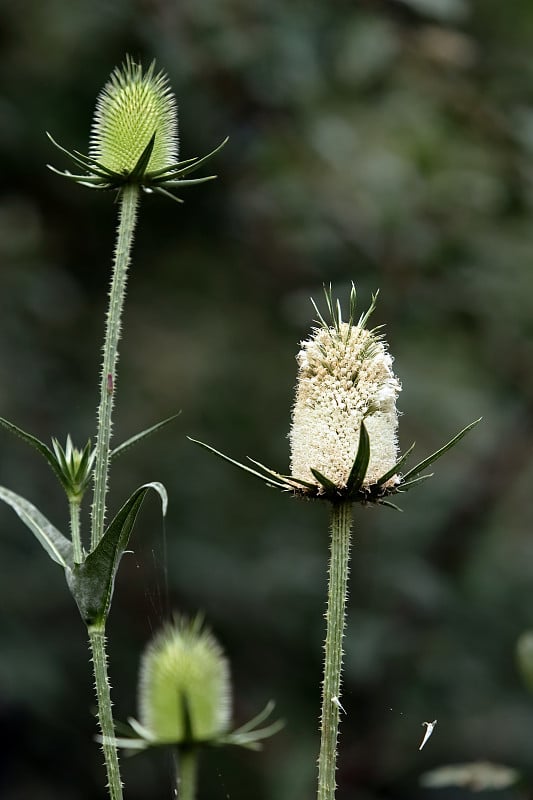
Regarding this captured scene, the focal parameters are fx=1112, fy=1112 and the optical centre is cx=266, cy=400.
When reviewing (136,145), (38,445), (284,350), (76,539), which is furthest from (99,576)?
(284,350)

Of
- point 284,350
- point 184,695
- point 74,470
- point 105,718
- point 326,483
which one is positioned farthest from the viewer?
point 284,350

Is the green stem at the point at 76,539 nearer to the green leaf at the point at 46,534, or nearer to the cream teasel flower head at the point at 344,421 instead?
the green leaf at the point at 46,534

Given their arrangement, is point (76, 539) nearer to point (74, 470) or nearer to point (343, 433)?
point (74, 470)

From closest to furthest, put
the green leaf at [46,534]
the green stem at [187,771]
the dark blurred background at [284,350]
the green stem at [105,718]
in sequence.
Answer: the green stem at [187,771] < the green stem at [105,718] < the green leaf at [46,534] < the dark blurred background at [284,350]

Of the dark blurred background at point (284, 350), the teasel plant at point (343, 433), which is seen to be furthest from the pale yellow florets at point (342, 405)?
the dark blurred background at point (284, 350)

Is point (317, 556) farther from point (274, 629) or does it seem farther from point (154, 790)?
point (154, 790)

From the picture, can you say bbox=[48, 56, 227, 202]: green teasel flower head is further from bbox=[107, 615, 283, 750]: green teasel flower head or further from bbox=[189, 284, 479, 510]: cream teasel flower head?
bbox=[107, 615, 283, 750]: green teasel flower head

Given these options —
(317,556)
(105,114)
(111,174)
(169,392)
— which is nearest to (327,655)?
(111,174)

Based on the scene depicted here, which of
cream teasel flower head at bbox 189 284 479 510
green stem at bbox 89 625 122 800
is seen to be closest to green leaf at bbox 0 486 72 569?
green stem at bbox 89 625 122 800
